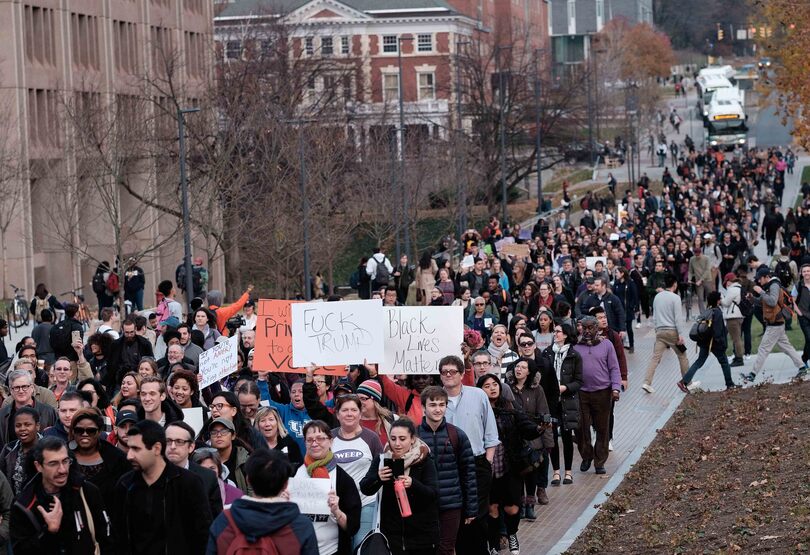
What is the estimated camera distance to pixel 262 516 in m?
8.33

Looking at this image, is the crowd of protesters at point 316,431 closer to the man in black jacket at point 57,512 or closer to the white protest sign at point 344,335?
the man in black jacket at point 57,512

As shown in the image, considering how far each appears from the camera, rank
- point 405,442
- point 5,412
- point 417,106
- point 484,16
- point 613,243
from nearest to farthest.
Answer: point 405,442
point 5,412
point 613,243
point 417,106
point 484,16

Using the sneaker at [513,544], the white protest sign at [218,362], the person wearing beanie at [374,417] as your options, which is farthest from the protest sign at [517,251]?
the person wearing beanie at [374,417]

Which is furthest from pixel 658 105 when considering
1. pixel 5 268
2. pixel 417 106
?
pixel 5 268

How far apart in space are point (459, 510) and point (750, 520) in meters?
3.00

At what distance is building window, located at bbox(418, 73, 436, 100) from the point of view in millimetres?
113438

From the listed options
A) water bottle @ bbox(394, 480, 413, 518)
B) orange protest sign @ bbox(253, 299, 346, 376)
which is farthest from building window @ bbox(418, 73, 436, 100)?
water bottle @ bbox(394, 480, 413, 518)

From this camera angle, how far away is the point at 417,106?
317ft

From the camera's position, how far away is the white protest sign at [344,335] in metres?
15.0

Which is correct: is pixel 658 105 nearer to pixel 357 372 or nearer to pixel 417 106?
pixel 417 106

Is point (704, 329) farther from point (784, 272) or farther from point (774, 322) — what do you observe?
point (784, 272)

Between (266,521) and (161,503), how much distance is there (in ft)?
4.05

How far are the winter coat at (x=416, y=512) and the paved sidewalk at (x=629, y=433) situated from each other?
3.47 meters

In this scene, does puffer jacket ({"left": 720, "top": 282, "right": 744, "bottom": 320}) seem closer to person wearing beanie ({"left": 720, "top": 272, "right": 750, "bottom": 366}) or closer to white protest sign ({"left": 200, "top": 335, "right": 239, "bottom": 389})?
person wearing beanie ({"left": 720, "top": 272, "right": 750, "bottom": 366})
